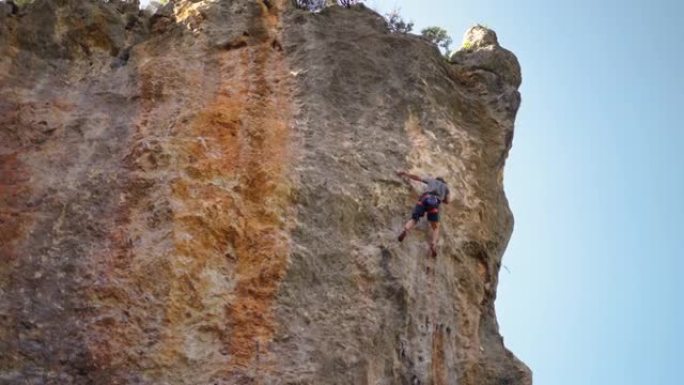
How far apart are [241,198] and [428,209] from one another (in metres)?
2.75

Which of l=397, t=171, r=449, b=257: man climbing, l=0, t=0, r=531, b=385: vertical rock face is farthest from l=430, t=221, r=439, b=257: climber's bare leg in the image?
l=0, t=0, r=531, b=385: vertical rock face

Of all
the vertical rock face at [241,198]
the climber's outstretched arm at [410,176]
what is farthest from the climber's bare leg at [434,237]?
the climber's outstretched arm at [410,176]

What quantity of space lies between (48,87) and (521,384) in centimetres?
857

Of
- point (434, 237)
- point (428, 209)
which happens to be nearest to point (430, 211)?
point (428, 209)

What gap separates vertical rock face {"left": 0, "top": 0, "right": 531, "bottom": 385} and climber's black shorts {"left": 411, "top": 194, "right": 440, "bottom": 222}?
12.3 inches

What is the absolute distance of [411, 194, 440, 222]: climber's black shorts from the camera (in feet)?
40.5

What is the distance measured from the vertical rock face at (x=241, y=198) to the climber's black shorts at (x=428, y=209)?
1.03 feet

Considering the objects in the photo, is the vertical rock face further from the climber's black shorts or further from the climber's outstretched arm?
the climber's black shorts

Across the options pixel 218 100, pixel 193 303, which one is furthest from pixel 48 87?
pixel 193 303

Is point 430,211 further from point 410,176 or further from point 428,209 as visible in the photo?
point 410,176

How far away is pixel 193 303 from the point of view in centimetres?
1071

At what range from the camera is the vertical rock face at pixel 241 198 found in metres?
10.5

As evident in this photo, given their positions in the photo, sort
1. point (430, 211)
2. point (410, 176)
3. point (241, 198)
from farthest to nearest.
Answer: point (410, 176), point (430, 211), point (241, 198)

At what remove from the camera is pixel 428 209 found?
1235 cm
